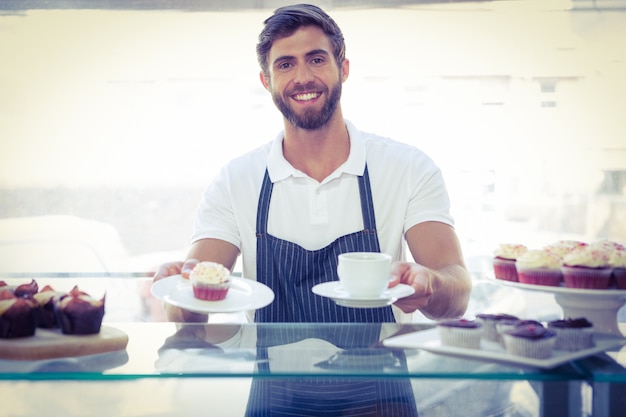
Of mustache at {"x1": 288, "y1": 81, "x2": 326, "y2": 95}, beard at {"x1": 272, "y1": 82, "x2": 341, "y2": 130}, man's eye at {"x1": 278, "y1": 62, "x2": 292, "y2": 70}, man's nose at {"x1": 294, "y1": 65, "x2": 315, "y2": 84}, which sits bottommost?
beard at {"x1": 272, "y1": 82, "x2": 341, "y2": 130}

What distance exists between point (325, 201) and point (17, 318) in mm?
1206

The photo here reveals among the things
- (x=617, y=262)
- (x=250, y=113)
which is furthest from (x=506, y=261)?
(x=250, y=113)

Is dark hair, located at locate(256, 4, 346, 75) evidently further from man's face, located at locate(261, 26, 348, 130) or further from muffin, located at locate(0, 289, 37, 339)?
muffin, located at locate(0, 289, 37, 339)

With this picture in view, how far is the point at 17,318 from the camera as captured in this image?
1.41 meters

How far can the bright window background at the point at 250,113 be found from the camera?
Answer: 402 cm

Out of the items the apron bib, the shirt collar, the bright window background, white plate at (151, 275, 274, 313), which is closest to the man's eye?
the shirt collar

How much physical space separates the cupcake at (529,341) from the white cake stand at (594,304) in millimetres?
258

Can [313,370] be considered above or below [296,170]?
below

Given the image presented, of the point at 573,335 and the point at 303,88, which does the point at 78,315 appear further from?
the point at 303,88

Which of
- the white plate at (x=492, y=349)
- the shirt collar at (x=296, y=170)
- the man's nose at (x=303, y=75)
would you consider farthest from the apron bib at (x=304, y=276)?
the white plate at (x=492, y=349)

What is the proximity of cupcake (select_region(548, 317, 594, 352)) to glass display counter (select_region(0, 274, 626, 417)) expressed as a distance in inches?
1.4

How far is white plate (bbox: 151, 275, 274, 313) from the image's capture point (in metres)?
1.48

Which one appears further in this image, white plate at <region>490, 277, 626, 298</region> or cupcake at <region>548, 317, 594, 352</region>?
white plate at <region>490, 277, 626, 298</region>

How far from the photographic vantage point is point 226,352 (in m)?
1.35
